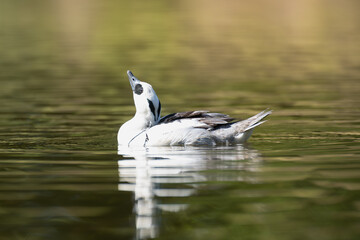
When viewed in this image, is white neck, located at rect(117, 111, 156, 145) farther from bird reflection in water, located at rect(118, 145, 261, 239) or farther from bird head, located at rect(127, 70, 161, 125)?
bird reflection in water, located at rect(118, 145, 261, 239)

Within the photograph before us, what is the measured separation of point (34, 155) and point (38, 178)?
1536 mm

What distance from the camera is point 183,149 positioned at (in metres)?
10.4

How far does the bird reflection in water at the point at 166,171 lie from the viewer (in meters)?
6.91

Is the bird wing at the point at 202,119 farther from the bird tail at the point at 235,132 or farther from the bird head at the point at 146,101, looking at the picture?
the bird head at the point at 146,101

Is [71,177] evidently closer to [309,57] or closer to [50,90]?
[50,90]

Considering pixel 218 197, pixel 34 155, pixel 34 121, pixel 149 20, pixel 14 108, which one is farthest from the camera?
pixel 149 20

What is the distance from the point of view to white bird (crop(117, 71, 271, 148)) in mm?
10492

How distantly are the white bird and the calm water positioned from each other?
0.74 feet

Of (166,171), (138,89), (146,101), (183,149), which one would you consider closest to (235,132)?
(183,149)

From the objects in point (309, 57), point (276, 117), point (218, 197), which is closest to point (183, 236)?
point (218, 197)

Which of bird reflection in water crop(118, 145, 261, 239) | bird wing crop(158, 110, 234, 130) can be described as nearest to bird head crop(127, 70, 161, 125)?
bird wing crop(158, 110, 234, 130)

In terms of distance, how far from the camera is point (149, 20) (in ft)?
155

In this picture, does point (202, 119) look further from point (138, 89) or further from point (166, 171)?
point (166, 171)

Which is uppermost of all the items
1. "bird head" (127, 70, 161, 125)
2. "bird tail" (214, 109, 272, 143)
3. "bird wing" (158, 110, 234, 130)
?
"bird head" (127, 70, 161, 125)
